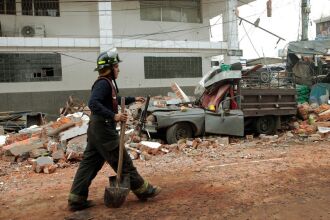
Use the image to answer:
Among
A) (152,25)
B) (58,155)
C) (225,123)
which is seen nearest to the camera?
(58,155)

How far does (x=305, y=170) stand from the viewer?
569 centimetres

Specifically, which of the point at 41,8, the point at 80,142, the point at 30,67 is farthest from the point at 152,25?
the point at 80,142

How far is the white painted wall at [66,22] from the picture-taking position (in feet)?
54.9

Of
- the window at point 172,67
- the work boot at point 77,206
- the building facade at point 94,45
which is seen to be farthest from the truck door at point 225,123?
the window at point 172,67

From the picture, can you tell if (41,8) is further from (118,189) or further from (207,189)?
(118,189)

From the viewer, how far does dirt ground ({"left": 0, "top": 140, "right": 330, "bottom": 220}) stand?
4.07m

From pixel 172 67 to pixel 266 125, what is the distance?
8856mm

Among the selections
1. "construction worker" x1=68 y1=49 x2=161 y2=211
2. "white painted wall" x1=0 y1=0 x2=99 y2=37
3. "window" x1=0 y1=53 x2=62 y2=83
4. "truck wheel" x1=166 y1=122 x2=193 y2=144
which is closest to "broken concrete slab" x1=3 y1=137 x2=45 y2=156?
"truck wheel" x1=166 y1=122 x2=193 y2=144

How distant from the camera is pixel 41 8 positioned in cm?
1720

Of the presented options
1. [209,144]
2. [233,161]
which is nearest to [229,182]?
[233,161]

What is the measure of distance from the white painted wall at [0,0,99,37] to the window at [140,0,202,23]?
2439 mm

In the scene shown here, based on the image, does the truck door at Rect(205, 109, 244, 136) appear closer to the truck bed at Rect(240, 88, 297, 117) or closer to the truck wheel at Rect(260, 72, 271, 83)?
the truck bed at Rect(240, 88, 297, 117)

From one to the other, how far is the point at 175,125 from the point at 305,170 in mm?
4396

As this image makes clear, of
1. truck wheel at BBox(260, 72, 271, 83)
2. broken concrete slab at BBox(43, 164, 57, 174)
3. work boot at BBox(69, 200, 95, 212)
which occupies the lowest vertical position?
broken concrete slab at BBox(43, 164, 57, 174)
